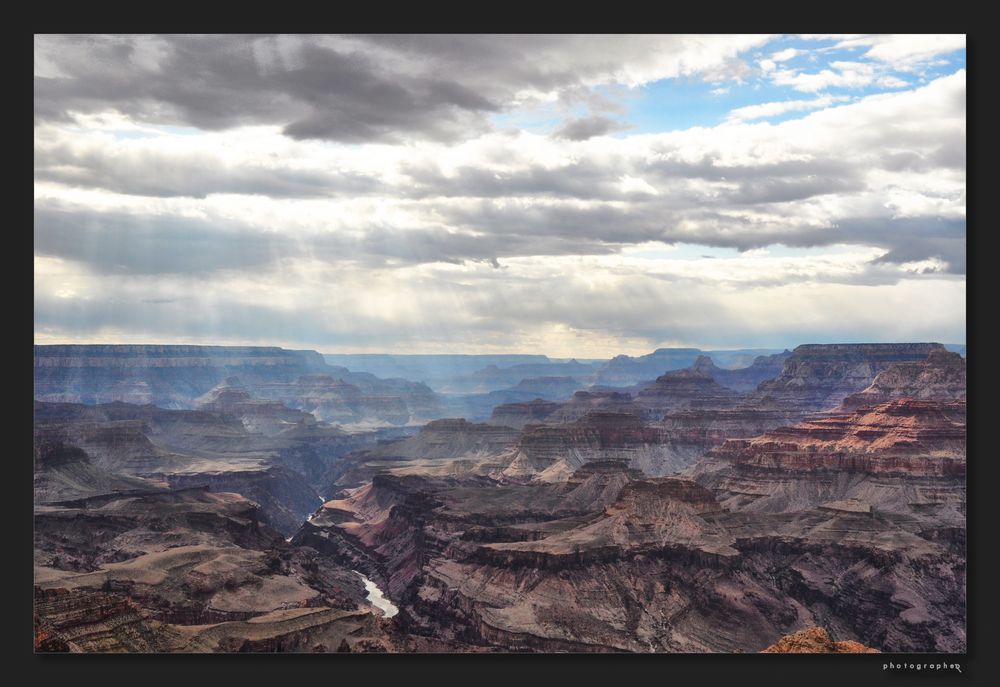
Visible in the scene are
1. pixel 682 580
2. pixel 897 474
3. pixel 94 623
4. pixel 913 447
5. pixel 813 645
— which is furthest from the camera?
pixel 913 447

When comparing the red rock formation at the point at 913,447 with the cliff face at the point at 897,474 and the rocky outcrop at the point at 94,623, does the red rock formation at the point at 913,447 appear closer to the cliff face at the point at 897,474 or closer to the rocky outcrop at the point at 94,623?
the cliff face at the point at 897,474

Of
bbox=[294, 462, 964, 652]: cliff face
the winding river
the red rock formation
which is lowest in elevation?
the winding river

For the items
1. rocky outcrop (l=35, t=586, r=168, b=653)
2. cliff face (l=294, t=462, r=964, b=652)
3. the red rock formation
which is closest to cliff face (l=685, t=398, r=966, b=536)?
the red rock formation

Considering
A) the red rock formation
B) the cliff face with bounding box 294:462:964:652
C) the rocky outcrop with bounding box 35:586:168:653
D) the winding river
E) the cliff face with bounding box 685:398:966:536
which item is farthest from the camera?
the red rock formation

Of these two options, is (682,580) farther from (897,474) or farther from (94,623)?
(897,474)

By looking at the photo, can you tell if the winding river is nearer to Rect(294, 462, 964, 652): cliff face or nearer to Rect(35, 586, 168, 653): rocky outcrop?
Rect(294, 462, 964, 652): cliff face

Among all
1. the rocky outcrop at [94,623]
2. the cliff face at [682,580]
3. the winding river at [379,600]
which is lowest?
the winding river at [379,600]

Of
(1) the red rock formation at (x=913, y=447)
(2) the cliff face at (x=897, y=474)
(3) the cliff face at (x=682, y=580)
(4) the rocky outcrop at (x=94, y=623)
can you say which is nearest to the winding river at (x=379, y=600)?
(3) the cliff face at (x=682, y=580)

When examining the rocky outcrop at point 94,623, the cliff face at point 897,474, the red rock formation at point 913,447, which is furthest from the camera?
the red rock formation at point 913,447

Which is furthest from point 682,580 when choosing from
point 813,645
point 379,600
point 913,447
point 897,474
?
point 913,447

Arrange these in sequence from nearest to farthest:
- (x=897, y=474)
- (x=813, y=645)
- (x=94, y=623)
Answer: (x=813, y=645)
(x=94, y=623)
(x=897, y=474)
